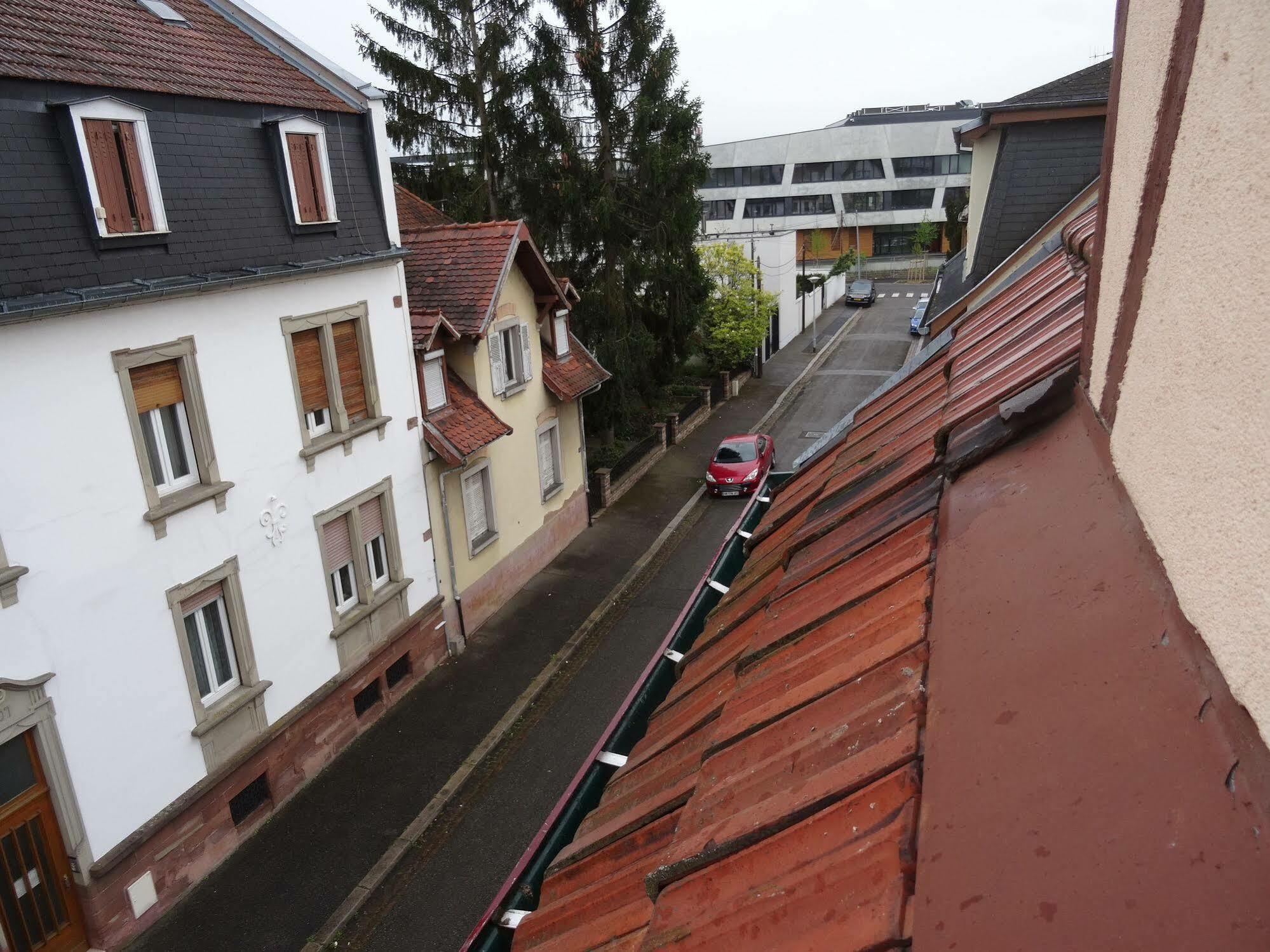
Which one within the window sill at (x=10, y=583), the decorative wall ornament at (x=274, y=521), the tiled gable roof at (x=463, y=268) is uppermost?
the tiled gable roof at (x=463, y=268)

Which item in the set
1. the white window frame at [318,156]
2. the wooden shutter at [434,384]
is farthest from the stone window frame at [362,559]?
the white window frame at [318,156]

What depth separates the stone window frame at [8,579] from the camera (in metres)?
9.24

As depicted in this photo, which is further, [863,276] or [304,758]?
[863,276]

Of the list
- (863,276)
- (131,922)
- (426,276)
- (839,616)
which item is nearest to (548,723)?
(131,922)

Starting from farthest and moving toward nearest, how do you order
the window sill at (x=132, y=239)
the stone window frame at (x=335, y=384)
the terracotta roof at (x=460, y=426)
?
the terracotta roof at (x=460, y=426)
the stone window frame at (x=335, y=384)
the window sill at (x=132, y=239)

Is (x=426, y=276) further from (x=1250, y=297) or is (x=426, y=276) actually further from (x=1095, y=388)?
(x=1250, y=297)

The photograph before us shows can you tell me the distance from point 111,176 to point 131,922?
927 cm

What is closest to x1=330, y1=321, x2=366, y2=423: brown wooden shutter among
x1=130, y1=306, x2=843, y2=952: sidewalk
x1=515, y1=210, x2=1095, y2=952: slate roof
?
x1=130, y1=306, x2=843, y2=952: sidewalk

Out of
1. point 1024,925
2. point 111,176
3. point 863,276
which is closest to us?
point 1024,925

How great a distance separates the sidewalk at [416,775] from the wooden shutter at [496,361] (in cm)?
502

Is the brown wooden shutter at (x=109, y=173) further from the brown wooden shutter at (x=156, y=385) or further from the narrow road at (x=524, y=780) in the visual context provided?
the narrow road at (x=524, y=780)

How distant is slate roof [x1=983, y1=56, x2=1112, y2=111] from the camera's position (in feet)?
39.9

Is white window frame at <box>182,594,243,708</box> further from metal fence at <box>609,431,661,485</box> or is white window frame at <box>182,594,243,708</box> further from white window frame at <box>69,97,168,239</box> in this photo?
metal fence at <box>609,431,661,485</box>

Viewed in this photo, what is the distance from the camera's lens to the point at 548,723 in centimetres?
1606
